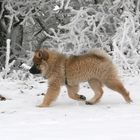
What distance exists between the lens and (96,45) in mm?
13602

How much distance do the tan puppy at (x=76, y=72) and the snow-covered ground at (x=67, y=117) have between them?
162mm

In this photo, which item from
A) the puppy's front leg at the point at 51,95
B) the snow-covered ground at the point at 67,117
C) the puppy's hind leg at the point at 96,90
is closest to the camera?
the snow-covered ground at the point at 67,117

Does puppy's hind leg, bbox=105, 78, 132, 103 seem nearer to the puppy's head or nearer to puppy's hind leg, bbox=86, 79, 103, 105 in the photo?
puppy's hind leg, bbox=86, 79, 103, 105

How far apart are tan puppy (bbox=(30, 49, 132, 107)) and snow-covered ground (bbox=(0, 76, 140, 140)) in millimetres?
162

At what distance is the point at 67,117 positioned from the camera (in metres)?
6.13

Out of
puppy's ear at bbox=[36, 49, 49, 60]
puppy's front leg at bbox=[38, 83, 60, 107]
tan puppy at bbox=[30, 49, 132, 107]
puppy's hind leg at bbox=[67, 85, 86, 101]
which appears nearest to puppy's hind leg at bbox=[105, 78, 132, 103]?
tan puppy at bbox=[30, 49, 132, 107]

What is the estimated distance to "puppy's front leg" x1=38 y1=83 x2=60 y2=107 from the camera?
7.16 metres

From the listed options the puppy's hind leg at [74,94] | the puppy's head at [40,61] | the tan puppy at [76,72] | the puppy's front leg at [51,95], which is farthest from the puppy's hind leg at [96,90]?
the puppy's head at [40,61]

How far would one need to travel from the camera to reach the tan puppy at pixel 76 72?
7238mm

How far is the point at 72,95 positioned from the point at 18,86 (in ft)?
5.56

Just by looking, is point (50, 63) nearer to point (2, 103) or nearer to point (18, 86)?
point (2, 103)

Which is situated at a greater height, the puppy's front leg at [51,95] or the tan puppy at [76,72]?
the tan puppy at [76,72]

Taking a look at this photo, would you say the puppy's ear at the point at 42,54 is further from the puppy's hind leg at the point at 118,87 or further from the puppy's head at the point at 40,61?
the puppy's hind leg at the point at 118,87

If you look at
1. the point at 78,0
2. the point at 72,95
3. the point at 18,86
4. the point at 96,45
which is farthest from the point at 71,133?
the point at 78,0
